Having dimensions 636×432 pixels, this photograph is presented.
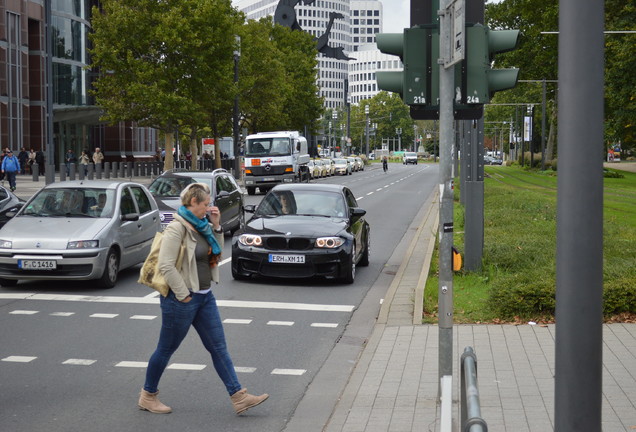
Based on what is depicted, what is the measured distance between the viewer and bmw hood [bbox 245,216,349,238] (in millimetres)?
13594

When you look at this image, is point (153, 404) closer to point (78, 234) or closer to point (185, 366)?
point (185, 366)

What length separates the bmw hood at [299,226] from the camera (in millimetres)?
13594

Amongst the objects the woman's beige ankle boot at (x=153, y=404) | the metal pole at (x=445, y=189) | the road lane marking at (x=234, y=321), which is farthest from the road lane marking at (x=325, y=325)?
the metal pole at (x=445, y=189)

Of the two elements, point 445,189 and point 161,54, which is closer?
point 445,189

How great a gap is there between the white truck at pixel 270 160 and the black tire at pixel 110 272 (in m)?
32.1

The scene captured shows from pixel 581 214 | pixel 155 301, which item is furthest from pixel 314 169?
pixel 581 214

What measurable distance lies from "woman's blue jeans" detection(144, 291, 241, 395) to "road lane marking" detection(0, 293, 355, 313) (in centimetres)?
476

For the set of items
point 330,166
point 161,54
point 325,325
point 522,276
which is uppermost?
point 161,54

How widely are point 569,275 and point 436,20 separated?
12.3 ft

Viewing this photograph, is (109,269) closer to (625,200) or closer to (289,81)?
(625,200)

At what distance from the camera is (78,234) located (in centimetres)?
1288

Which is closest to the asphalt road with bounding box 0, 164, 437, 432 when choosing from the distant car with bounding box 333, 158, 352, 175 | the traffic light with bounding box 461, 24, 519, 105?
the traffic light with bounding box 461, 24, 519, 105

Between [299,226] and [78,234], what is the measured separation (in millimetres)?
3156

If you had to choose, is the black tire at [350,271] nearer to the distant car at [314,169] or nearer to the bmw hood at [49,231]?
the bmw hood at [49,231]
